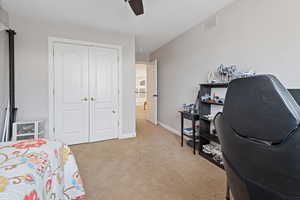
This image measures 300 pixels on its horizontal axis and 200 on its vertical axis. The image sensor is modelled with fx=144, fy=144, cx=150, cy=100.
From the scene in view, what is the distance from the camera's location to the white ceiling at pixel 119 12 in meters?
2.25

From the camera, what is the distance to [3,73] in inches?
99.3

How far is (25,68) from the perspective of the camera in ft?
8.91

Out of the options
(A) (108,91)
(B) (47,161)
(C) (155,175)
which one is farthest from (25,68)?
(C) (155,175)

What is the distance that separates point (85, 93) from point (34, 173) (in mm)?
2484

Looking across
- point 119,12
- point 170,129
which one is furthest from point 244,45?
point 170,129

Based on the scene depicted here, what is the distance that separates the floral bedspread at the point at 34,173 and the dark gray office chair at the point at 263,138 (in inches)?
38.8

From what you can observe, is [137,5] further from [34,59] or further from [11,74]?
[11,74]

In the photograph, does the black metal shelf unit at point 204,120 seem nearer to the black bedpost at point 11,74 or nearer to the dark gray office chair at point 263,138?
the dark gray office chair at point 263,138

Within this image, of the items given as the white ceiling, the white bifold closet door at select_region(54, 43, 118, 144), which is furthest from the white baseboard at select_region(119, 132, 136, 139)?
the white ceiling

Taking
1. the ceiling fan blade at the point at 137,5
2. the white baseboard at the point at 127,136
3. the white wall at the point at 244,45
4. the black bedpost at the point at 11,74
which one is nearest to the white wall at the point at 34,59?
the black bedpost at the point at 11,74

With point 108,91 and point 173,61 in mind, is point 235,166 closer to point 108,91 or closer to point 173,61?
point 108,91

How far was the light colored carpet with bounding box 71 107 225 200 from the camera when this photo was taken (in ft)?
5.36

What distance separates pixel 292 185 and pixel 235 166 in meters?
0.20

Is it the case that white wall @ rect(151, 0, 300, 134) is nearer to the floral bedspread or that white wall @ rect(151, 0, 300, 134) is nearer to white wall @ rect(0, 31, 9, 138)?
the floral bedspread
